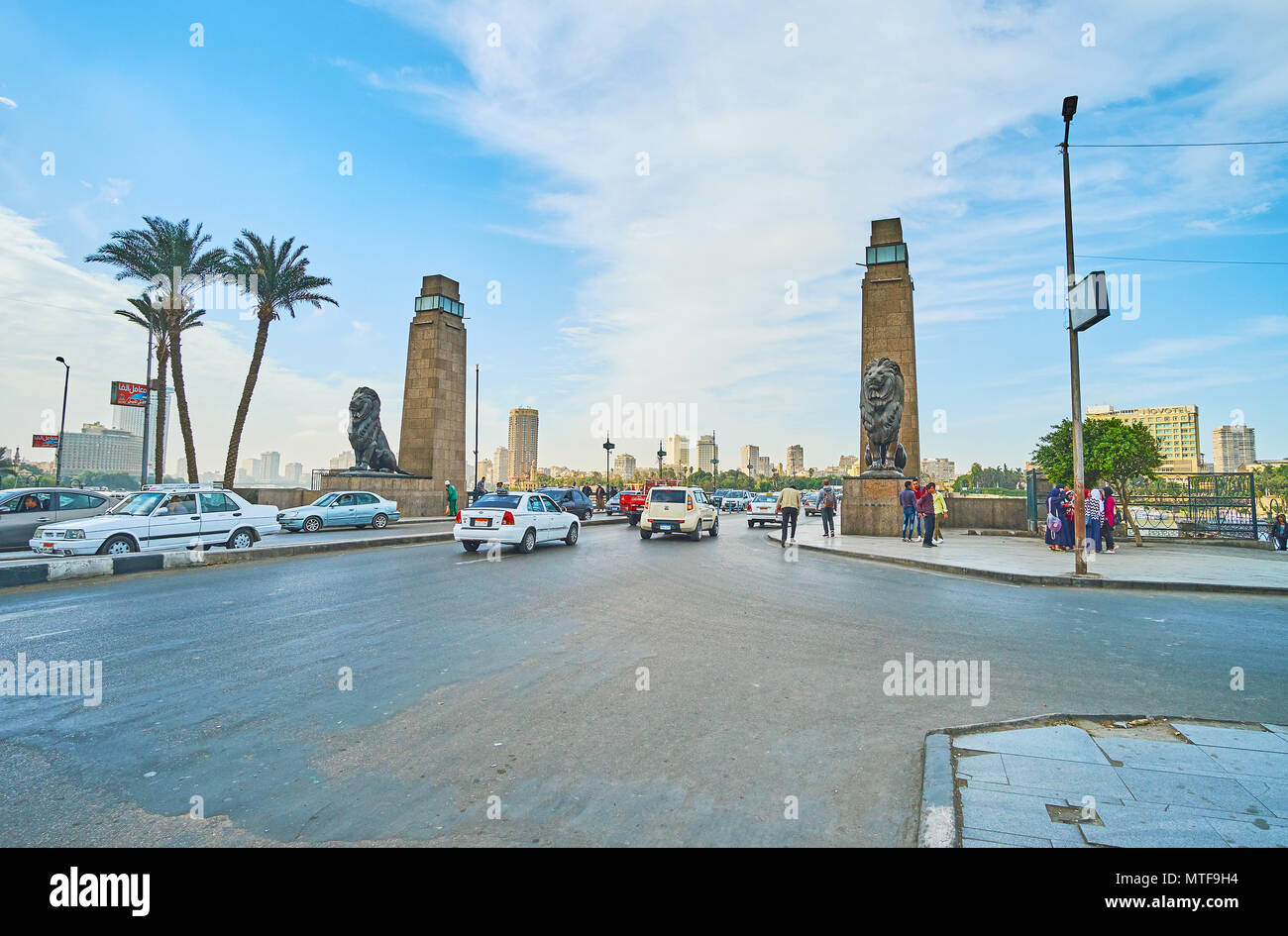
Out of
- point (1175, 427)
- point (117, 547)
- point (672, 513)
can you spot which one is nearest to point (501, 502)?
point (672, 513)

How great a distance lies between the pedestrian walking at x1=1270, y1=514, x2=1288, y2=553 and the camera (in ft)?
62.4

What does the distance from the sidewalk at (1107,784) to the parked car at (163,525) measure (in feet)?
49.6

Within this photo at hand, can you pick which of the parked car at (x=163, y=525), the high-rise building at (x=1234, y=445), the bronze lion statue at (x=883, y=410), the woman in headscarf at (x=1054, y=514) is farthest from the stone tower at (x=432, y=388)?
the high-rise building at (x=1234, y=445)

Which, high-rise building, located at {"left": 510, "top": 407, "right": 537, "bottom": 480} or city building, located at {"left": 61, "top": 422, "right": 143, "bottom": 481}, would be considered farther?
high-rise building, located at {"left": 510, "top": 407, "right": 537, "bottom": 480}

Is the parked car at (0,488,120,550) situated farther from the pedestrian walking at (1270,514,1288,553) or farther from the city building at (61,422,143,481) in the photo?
the city building at (61,422,143,481)

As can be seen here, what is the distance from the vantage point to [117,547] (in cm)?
1293

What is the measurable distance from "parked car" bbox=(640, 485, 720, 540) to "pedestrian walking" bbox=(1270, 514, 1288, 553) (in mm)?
17136

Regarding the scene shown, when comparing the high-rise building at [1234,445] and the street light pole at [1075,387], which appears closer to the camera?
the street light pole at [1075,387]

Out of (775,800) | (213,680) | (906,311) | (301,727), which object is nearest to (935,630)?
(775,800)

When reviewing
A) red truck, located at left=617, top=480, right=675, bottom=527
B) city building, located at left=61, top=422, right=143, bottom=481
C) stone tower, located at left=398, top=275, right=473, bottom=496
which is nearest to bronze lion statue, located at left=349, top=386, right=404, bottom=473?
stone tower, located at left=398, top=275, right=473, bottom=496

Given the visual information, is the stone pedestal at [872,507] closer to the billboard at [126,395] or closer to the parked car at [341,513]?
the parked car at [341,513]

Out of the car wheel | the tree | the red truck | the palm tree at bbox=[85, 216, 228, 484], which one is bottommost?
the car wheel

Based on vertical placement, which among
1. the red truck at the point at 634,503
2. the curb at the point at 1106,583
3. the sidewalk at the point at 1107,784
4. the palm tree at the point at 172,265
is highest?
the palm tree at the point at 172,265

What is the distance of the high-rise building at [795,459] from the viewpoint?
17241 centimetres
